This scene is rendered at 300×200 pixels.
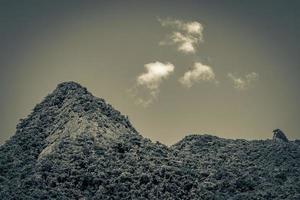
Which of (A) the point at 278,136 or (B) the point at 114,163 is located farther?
(A) the point at 278,136

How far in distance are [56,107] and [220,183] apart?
18.7 meters

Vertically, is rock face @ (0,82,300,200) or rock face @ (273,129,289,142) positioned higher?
rock face @ (273,129,289,142)

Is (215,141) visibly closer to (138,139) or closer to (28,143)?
(138,139)

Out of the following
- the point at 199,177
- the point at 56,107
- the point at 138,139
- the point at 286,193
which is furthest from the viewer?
the point at 56,107

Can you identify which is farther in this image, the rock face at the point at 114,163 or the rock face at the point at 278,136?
the rock face at the point at 278,136

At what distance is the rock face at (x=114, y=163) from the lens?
45562 millimetres

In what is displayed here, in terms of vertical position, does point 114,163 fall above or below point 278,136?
below

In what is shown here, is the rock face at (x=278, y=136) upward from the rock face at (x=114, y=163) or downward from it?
upward

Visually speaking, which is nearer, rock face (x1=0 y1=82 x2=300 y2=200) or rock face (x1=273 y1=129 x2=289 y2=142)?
rock face (x1=0 y1=82 x2=300 y2=200)

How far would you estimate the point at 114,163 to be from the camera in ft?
158

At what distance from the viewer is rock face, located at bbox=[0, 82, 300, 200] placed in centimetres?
4556

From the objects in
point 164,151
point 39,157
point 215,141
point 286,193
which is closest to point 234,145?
point 215,141

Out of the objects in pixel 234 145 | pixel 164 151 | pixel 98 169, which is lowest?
pixel 98 169

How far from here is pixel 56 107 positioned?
58.7 meters
